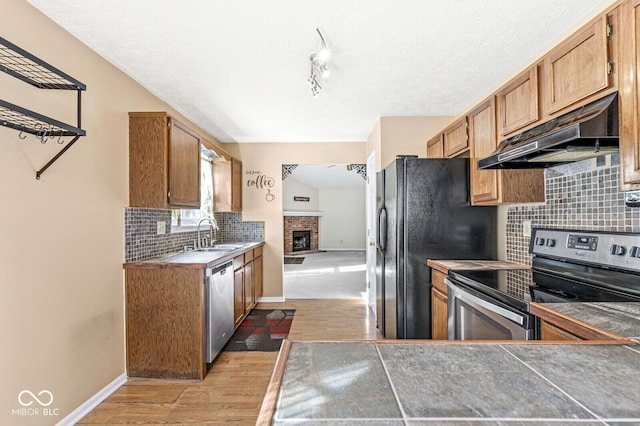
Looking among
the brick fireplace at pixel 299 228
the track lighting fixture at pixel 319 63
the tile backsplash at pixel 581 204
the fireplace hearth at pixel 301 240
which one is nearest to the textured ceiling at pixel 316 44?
the track lighting fixture at pixel 319 63

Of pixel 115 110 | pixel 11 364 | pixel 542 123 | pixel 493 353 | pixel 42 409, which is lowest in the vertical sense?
pixel 42 409

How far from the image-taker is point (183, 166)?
106 inches

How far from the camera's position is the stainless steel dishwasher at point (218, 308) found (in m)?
2.46

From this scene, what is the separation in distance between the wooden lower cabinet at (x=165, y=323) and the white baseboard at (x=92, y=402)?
0.35ft

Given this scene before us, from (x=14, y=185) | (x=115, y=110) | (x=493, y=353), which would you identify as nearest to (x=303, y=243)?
(x=115, y=110)

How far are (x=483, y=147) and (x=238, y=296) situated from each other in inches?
107

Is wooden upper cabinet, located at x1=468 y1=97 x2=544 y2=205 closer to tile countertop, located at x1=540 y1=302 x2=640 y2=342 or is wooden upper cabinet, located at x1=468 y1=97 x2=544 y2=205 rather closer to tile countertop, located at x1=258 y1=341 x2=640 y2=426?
tile countertop, located at x1=540 y1=302 x2=640 y2=342

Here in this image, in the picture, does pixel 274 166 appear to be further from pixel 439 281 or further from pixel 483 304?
pixel 483 304

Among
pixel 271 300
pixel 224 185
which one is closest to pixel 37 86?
pixel 224 185

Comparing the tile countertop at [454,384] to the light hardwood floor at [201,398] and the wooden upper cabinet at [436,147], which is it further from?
the wooden upper cabinet at [436,147]

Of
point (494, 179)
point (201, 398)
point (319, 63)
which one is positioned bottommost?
point (201, 398)

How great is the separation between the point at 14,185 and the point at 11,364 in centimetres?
85

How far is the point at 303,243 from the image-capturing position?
399 inches

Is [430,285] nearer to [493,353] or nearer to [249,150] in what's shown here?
[493,353]
